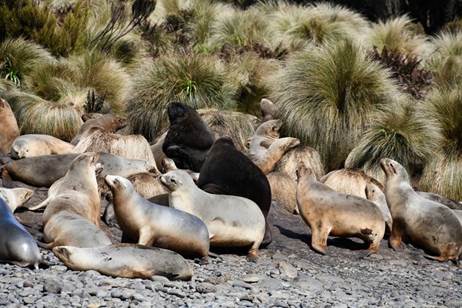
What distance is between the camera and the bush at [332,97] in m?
12.6

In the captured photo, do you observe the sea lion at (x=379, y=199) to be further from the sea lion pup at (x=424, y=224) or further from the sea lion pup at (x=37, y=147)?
the sea lion pup at (x=37, y=147)

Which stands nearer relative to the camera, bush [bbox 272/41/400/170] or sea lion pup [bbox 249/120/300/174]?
sea lion pup [bbox 249/120/300/174]

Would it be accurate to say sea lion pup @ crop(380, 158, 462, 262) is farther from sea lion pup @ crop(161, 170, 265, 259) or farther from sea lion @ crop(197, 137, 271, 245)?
sea lion pup @ crop(161, 170, 265, 259)

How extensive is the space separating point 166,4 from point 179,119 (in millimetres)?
13270

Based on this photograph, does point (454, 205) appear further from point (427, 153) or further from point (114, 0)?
point (114, 0)

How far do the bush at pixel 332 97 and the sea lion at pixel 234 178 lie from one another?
3441 mm

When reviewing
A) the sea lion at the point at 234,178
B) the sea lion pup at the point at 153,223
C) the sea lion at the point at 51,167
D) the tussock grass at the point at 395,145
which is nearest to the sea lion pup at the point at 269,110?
the tussock grass at the point at 395,145

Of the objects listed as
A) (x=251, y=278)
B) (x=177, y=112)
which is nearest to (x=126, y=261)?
(x=251, y=278)

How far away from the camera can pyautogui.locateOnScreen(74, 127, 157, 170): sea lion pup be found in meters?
11.0

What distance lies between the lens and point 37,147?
36.1 ft

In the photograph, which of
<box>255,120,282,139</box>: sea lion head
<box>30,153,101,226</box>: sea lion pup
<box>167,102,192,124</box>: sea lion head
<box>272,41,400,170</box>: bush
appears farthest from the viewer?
<box>272,41,400,170</box>: bush

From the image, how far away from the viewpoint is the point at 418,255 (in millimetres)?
9734

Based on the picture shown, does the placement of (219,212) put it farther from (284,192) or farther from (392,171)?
(392,171)

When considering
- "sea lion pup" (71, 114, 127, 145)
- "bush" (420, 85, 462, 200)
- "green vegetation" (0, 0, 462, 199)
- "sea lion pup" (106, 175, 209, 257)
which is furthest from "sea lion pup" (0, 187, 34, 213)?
"bush" (420, 85, 462, 200)
